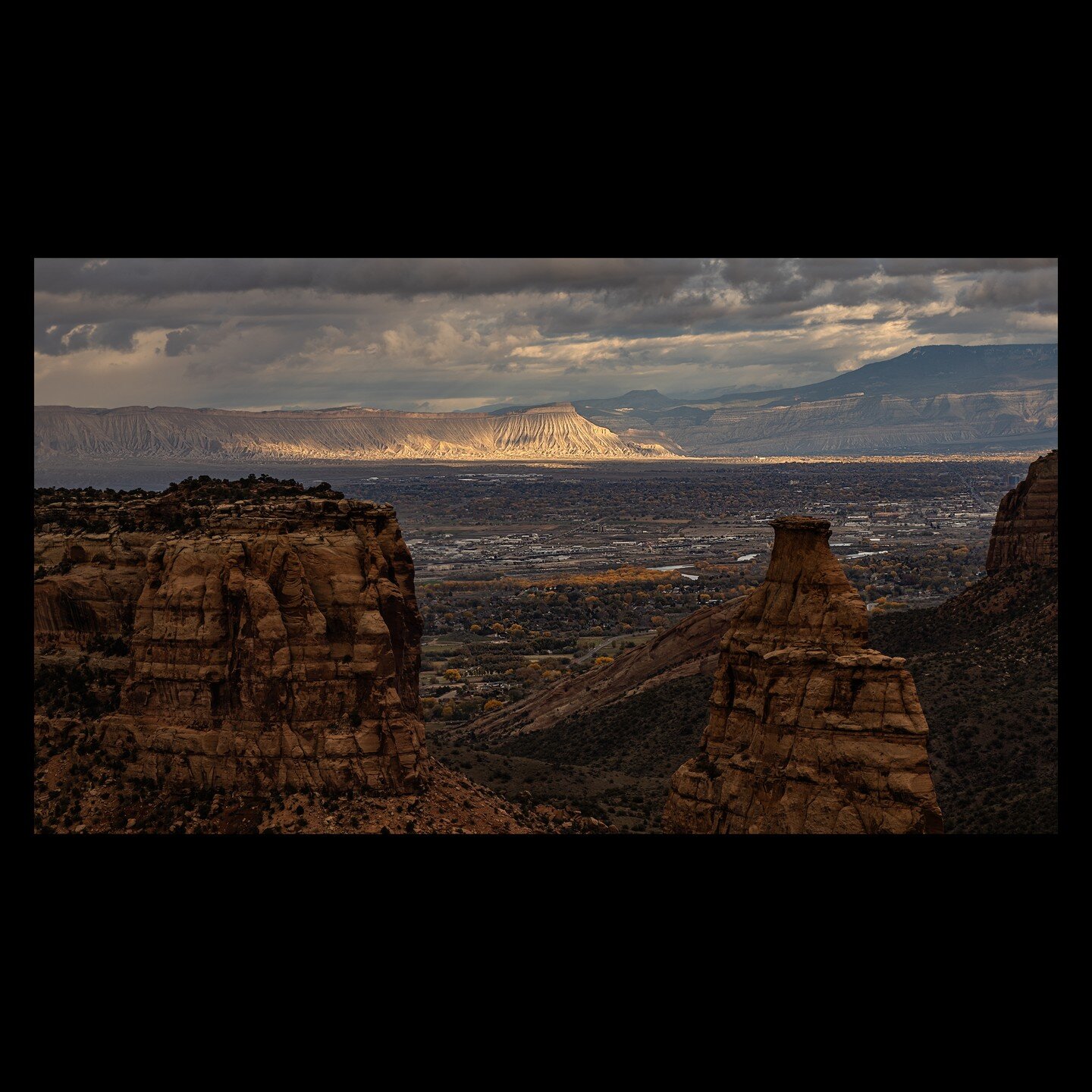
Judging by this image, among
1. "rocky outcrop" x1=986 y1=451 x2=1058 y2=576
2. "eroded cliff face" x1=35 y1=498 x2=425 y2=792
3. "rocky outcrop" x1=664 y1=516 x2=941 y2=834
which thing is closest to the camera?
"rocky outcrop" x1=664 y1=516 x2=941 y2=834

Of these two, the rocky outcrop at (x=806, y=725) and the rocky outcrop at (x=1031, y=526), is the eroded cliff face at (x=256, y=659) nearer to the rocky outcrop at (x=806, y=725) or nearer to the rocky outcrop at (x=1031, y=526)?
the rocky outcrop at (x=806, y=725)

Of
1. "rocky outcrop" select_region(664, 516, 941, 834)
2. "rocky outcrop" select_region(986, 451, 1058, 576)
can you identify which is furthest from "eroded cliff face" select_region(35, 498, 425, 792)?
Result: "rocky outcrop" select_region(986, 451, 1058, 576)

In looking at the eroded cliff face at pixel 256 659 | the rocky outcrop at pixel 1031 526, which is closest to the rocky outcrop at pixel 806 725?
the eroded cliff face at pixel 256 659

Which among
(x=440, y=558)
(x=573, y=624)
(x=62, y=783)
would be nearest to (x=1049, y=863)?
(x=62, y=783)

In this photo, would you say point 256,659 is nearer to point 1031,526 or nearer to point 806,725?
point 806,725

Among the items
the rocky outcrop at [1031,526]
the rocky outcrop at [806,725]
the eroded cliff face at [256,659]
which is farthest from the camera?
the rocky outcrop at [1031,526]

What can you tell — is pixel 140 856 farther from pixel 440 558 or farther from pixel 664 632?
pixel 440 558

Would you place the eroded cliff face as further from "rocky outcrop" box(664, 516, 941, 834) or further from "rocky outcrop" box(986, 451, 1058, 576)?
"rocky outcrop" box(986, 451, 1058, 576)
